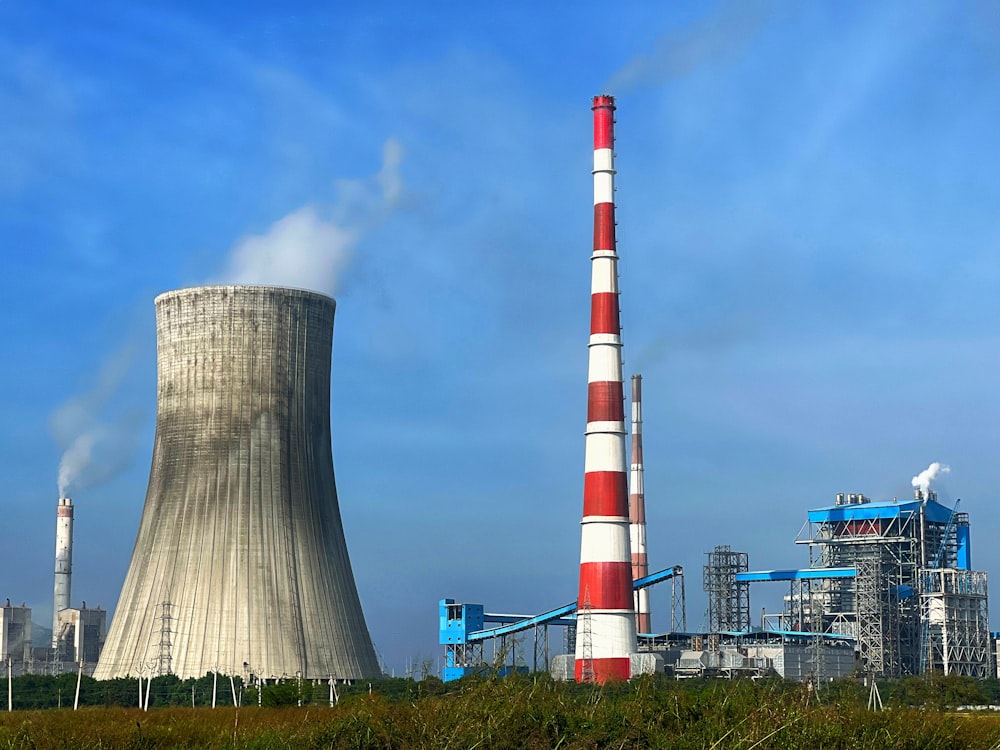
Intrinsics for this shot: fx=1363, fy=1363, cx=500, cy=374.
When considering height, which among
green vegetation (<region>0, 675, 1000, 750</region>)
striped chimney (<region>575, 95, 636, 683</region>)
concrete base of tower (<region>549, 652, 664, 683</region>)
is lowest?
concrete base of tower (<region>549, 652, 664, 683</region>)

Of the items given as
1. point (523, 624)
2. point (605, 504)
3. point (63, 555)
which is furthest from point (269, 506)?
point (63, 555)

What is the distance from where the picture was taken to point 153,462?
4512cm

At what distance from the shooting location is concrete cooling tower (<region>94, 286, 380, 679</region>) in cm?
4234

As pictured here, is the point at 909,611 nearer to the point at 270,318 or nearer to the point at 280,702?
the point at 270,318

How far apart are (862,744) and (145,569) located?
3064 cm

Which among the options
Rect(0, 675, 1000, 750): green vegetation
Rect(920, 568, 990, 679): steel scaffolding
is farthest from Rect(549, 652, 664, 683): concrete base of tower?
Rect(0, 675, 1000, 750): green vegetation

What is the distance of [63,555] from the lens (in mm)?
80312

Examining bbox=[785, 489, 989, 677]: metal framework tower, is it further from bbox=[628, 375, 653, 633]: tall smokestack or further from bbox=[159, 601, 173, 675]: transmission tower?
bbox=[159, 601, 173, 675]: transmission tower

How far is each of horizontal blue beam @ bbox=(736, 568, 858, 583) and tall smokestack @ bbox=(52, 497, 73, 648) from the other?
3941 centimetres

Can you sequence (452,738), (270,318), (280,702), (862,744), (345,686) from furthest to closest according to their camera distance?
(270,318) < (345,686) < (280,702) < (862,744) < (452,738)

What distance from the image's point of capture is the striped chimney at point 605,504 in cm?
4081

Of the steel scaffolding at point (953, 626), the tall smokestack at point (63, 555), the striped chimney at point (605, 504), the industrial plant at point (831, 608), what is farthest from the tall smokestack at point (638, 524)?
the tall smokestack at point (63, 555)

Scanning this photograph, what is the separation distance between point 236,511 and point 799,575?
28.8 m

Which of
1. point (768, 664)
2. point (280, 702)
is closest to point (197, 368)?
point (280, 702)
